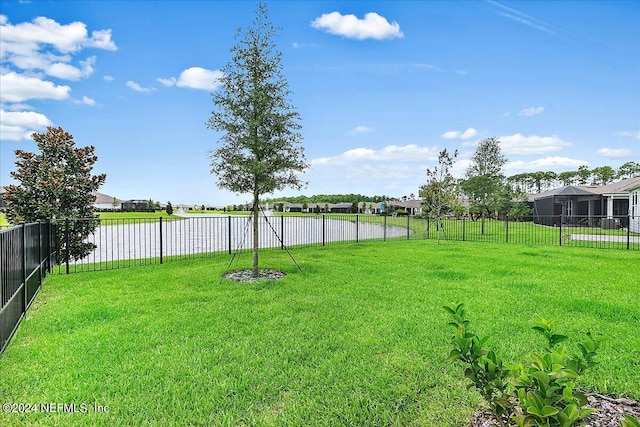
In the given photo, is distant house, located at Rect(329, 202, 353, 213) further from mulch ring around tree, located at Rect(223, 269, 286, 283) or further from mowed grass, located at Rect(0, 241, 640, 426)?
mowed grass, located at Rect(0, 241, 640, 426)

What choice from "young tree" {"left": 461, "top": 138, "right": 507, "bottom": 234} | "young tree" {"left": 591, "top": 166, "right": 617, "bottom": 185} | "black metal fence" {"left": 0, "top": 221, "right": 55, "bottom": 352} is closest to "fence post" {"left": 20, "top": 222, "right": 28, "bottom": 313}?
"black metal fence" {"left": 0, "top": 221, "right": 55, "bottom": 352}

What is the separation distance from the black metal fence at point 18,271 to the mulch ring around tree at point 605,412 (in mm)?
4603

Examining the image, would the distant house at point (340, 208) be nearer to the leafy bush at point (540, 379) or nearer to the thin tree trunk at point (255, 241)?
the thin tree trunk at point (255, 241)

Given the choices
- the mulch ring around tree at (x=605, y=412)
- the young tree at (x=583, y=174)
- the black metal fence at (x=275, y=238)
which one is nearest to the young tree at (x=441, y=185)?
the black metal fence at (x=275, y=238)

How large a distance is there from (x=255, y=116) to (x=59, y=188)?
551 cm

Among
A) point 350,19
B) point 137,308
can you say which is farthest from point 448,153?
point 137,308

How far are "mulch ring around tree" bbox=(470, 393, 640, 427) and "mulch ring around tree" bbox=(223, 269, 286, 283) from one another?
5.16m

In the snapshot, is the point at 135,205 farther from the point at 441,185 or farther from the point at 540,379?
the point at 540,379

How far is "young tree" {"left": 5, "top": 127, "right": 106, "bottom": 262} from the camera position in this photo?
835 centimetres

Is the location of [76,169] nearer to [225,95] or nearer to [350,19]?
[225,95]

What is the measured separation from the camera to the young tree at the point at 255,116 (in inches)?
280

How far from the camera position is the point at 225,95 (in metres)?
7.18

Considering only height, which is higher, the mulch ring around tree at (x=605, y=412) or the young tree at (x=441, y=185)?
the young tree at (x=441, y=185)

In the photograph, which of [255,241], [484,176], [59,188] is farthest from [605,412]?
[484,176]
